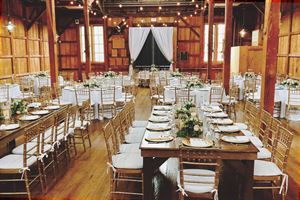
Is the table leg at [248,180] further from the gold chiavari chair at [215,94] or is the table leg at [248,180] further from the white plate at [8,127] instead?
the gold chiavari chair at [215,94]


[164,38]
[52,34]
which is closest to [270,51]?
[52,34]

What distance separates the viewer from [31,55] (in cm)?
1312

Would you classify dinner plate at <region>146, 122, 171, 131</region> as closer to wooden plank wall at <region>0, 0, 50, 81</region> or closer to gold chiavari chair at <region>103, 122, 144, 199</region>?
gold chiavari chair at <region>103, 122, 144, 199</region>

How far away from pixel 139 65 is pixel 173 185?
1273 centimetres

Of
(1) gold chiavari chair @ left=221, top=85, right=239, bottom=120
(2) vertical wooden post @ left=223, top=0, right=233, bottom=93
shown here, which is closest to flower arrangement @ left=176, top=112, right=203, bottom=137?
(1) gold chiavari chair @ left=221, top=85, right=239, bottom=120

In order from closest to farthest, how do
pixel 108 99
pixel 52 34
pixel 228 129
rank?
pixel 228 129 < pixel 108 99 < pixel 52 34

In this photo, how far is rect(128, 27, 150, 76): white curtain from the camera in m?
14.9

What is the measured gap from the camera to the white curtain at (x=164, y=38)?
14.9 metres

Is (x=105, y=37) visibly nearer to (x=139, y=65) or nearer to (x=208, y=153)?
(x=139, y=65)

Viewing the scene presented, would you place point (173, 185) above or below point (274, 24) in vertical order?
below

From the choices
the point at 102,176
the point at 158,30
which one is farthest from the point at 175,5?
the point at 102,176

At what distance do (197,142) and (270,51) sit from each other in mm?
2619

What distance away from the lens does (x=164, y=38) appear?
14938 mm

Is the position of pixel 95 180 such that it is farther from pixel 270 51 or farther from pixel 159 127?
pixel 270 51
